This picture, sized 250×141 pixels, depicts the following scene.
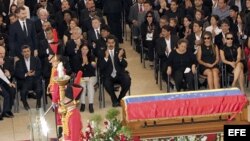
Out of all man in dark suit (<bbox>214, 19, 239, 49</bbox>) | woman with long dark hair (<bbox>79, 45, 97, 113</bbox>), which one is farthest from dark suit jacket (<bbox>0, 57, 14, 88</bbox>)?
man in dark suit (<bbox>214, 19, 239, 49</bbox>)

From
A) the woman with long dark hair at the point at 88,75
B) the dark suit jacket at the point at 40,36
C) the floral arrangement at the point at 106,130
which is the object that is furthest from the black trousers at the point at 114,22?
the floral arrangement at the point at 106,130

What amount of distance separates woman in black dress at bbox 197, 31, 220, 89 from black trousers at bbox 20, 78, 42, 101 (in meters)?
3.41

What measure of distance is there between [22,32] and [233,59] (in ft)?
15.1

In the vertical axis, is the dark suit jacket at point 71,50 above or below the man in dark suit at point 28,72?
above

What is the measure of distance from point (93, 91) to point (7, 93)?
176cm

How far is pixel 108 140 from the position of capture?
10805 mm

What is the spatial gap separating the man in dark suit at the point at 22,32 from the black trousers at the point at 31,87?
107cm

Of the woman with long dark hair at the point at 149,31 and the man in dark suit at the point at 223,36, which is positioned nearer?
the man in dark suit at the point at 223,36

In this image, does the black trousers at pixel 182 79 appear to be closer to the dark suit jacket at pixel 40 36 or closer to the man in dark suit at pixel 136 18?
the man in dark suit at pixel 136 18

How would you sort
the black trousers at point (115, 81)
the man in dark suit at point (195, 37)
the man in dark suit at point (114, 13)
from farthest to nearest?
the man in dark suit at point (114, 13) → the man in dark suit at point (195, 37) → the black trousers at point (115, 81)

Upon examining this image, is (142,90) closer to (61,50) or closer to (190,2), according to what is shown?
(61,50)

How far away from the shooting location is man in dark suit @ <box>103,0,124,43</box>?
19.4 metres

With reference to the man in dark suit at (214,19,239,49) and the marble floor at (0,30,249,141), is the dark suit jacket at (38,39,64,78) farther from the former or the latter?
the man in dark suit at (214,19,239,49)

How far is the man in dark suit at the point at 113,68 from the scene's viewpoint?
1608 cm
